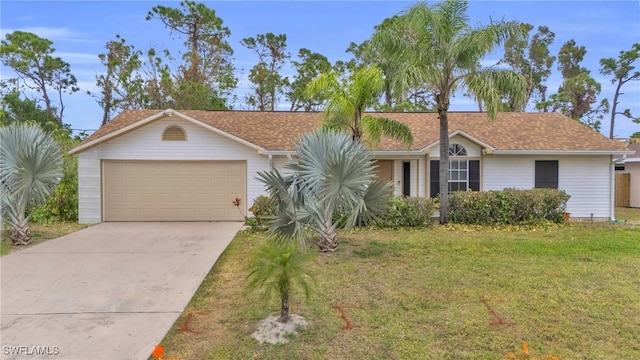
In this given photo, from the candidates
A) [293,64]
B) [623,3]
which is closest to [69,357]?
[623,3]

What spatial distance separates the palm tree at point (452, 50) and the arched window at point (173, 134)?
677 cm

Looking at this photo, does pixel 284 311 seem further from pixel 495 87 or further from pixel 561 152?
pixel 561 152

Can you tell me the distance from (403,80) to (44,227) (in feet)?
36.4

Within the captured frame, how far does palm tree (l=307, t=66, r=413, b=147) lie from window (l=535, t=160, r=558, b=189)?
6449 millimetres

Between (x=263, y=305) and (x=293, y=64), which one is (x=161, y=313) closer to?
(x=263, y=305)

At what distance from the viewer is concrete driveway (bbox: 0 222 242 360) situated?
439cm

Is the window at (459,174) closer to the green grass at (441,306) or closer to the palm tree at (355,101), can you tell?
the palm tree at (355,101)

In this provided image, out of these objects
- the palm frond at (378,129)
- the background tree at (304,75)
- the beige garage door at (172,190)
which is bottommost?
the beige garage door at (172,190)

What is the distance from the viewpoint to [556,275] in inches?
273

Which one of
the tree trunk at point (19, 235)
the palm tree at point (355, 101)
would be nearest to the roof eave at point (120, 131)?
the tree trunk at point (19, 235)

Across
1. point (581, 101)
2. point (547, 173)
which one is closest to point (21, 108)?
point (547, 173)

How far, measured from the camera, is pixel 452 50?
34.8 ft

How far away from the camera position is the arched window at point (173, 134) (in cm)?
1352

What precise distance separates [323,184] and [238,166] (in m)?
6.67
